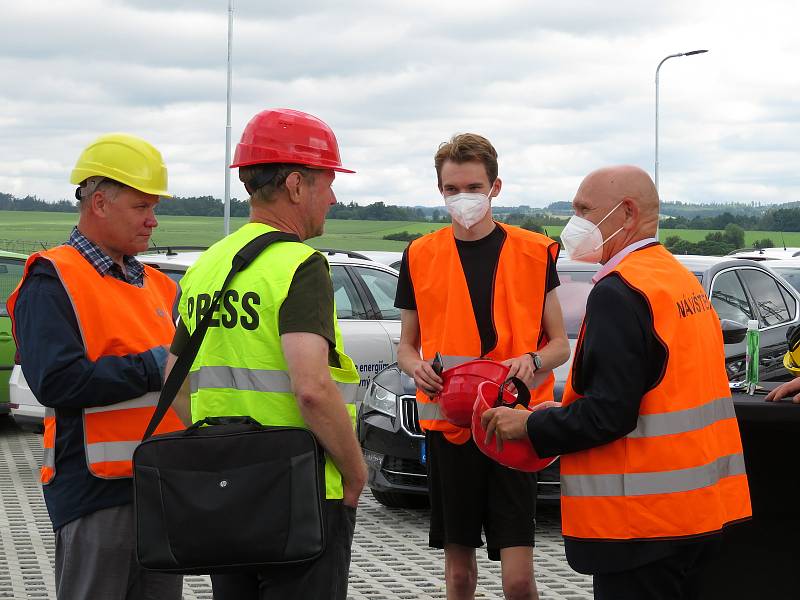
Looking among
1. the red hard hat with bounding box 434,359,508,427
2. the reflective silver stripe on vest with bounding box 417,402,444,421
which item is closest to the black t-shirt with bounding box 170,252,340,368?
the red hard hat with bounding box 434,359,508,427

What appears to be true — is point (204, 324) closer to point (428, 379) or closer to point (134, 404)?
point (134, 404)

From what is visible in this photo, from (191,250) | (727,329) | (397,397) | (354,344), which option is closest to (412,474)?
(397,397)

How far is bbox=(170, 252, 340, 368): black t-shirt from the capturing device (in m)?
3.11

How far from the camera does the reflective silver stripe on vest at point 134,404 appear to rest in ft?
12.0

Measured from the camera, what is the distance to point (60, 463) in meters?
3.69

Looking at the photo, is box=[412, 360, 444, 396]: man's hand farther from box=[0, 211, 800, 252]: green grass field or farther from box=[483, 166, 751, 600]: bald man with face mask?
box=[0, 211, 800, 252]: green grass field

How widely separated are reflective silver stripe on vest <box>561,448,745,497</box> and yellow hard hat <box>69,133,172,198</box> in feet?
5.30

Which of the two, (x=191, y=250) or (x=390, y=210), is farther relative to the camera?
(x=390, y=210)

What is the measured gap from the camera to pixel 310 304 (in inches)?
123

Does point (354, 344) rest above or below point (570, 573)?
above

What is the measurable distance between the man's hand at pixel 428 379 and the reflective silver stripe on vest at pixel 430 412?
5 cm

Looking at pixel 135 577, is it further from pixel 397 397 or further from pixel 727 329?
pixel 727 329

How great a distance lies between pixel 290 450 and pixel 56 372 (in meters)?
0.86

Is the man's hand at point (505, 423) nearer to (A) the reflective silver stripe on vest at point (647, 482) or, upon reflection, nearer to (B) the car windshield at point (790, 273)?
(A) the reflective silver stripe on vest at point (647, 482)
